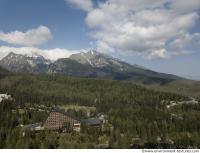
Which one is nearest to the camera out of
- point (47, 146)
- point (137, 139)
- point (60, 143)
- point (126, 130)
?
point (47, 146)

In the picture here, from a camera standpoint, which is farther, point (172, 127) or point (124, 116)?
point (124, 116)

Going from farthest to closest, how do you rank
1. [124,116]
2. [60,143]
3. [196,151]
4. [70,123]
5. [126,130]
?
[124,116]
[70,123]
[126,130]
[60,143]
[196,151]

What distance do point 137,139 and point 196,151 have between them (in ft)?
264

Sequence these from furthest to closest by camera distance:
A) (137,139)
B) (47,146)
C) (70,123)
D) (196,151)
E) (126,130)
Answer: (70,123) → (126,130) → (137,139) → (47,146) → (196,151)

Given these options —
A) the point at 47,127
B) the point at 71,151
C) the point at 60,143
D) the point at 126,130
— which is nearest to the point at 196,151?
the point at 71,151

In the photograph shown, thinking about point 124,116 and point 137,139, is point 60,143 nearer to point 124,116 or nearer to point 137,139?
point 137,139

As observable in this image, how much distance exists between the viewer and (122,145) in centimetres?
10012

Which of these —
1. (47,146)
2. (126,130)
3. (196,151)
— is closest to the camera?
(196,151)

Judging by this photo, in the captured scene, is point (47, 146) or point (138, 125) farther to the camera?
point (138, 125)

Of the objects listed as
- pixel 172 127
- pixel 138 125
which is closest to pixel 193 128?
pixel 172 127

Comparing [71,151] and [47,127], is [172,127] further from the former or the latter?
[71,151]

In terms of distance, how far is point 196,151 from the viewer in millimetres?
50250

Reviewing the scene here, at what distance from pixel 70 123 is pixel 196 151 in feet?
362

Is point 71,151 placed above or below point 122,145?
above
